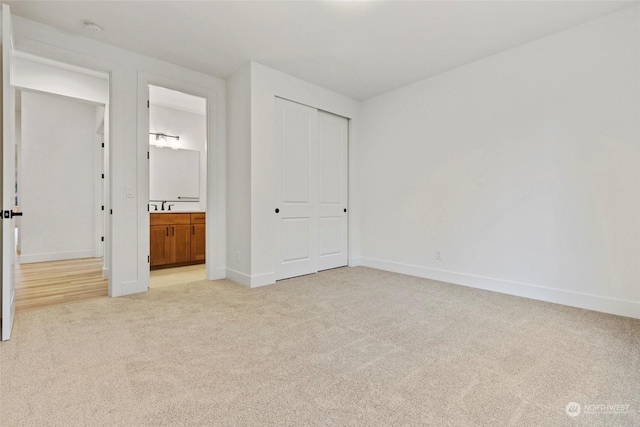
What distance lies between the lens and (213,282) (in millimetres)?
3754

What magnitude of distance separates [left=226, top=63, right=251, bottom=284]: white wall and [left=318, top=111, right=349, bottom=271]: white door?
115 cm

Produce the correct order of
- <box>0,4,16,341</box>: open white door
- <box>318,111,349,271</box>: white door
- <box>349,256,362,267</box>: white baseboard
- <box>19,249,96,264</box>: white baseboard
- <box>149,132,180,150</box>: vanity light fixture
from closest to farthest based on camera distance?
<box>0,4,16,341</box>: open white door → <box>318,111,349,271</box>: white door → <box>349,256,362,267</box>: white baseboard → <box>19,249,96,264</box>: white baseboard → <box>149,132,180,150</box>: vanity light fixture

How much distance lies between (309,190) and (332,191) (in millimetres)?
479

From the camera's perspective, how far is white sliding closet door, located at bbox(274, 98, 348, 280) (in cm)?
390

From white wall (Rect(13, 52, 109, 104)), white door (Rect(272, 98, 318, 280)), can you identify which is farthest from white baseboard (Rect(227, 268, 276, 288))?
white wall (Rect(13, 52, 109, 104))

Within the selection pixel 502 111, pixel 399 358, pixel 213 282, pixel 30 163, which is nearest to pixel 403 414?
pixel 399 358

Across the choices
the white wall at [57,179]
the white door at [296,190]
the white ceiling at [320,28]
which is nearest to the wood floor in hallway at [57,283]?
the white wall at [57,179]

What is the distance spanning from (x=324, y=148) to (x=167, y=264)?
9.96 feet

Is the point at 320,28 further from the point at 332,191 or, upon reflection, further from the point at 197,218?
the point at 197,218

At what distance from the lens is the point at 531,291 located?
3084 millimetres

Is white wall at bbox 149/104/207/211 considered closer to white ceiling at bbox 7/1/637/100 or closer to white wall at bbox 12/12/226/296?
white wall at bbox 12/12/226/296

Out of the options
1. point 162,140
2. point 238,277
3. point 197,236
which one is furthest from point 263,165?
point 162,140

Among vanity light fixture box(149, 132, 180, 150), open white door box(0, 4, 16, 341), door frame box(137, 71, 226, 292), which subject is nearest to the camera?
open white door box(0, 4, 16, 341)

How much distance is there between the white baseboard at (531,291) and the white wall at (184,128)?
12.4ft
